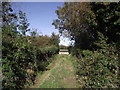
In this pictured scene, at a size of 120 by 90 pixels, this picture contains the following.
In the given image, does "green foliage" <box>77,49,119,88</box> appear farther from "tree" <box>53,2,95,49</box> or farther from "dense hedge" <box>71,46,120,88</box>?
"tree" <box>53,2,95,49</box>

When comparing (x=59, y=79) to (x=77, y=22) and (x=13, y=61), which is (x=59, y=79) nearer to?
(x=13, y=61)

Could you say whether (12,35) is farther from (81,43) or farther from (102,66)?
(81,43)

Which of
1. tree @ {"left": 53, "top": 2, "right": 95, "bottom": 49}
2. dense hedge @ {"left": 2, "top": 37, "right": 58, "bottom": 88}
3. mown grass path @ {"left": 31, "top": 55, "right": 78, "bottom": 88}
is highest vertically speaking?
tree @ {"left": 53, "top": 2, "right": 95, "bottom": 49}

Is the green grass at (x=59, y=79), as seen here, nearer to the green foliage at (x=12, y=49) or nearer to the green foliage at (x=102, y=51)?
the green foliage at (x=102, y=51)

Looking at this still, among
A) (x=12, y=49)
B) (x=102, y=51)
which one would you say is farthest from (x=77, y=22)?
(x=12, y=49)

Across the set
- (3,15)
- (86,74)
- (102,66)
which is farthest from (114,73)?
(3,15)

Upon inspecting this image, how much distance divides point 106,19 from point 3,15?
7.01 meters

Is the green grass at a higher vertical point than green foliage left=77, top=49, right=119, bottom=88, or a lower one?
lower

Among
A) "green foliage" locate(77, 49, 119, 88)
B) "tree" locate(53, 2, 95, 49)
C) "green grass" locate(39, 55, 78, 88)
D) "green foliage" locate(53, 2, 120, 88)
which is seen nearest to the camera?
"green foliage" locate(77, 49, 119, 88)

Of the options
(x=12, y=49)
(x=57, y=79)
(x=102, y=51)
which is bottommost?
(x=57, y=79)

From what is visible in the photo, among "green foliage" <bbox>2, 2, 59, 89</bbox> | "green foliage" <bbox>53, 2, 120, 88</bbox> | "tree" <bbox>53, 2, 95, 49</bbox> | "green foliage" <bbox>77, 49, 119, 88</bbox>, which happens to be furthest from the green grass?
"tree" <bbox>53, 2, 95, 49</bbox>

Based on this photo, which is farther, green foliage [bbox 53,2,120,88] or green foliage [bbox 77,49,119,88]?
green foliage [bbox 53,2,120,88]

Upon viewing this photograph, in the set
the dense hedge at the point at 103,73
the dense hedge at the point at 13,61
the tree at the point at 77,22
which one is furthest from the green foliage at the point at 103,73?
the tree at the point at 77,22

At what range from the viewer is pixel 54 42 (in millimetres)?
29141
